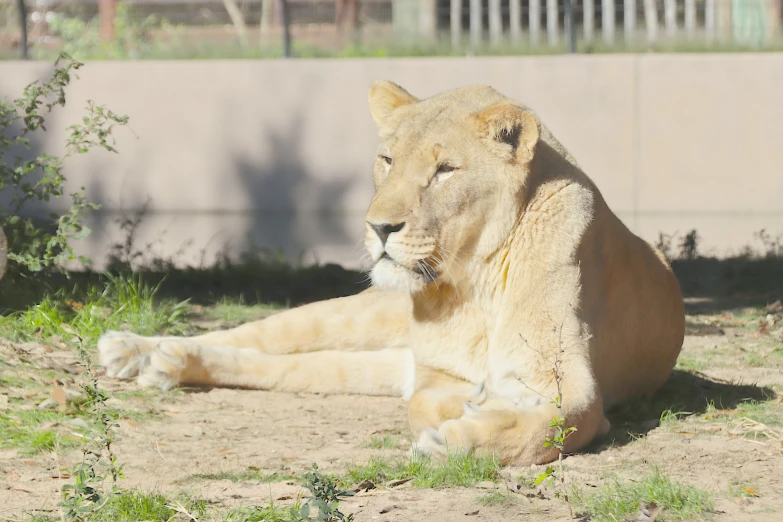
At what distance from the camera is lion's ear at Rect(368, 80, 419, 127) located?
4562mm

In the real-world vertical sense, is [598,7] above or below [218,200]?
above

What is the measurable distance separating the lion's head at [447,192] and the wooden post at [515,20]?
7.44 meters

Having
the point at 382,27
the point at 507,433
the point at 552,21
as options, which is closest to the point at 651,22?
the point at 552,21

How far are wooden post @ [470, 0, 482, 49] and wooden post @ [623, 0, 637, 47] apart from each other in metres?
1.56

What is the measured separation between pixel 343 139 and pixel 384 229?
730 cm

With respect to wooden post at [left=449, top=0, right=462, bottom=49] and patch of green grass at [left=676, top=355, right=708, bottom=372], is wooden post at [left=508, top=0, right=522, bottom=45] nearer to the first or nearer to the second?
wooden post at [left=449, top=0, right=462, bottom=49]

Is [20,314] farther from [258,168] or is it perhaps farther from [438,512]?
[258,168]

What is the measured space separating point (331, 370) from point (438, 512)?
215 centimetres

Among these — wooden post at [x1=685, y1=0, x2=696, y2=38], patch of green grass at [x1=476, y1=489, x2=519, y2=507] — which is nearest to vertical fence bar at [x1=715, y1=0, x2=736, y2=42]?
wooden post at [x1=685, y1=0, x2=696, y2=38]

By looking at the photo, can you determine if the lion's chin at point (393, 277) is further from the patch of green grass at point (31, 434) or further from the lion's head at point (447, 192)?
the patch of green grass at point (31, 434)

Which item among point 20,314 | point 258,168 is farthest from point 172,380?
point 258,168

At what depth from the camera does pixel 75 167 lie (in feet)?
36.4

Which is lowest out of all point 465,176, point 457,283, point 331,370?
point 331,370

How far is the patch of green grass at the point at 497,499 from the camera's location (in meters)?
3.24
